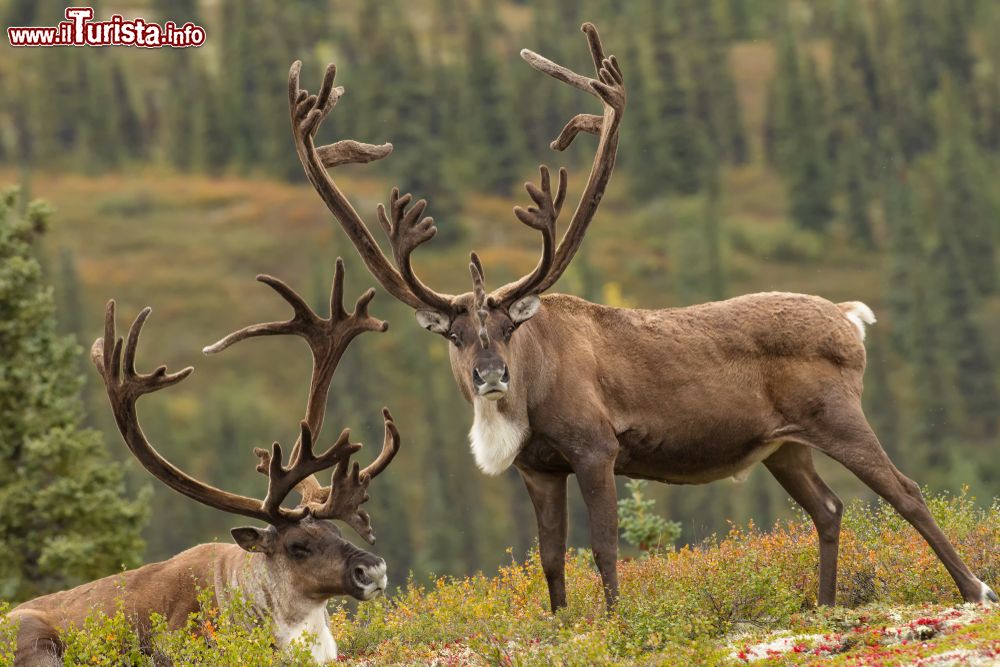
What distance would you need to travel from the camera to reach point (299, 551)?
1199cm

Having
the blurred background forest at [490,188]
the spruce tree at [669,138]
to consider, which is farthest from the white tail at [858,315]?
the spruce tree at [669,138]

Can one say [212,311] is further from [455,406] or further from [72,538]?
[72,538]

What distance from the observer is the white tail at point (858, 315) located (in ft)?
43.5

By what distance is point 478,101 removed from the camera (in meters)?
175

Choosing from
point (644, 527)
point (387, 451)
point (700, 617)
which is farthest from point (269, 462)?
point (644, 527)

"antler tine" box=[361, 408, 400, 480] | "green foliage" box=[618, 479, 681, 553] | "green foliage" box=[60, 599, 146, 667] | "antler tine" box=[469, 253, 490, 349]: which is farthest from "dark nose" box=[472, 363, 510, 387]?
"green foliage" box=[618, 479, 681, 553]

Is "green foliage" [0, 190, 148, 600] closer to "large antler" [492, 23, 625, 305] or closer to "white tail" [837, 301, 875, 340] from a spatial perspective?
"large antler" [492, 23, 625, 305]

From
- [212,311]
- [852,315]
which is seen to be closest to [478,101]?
[212,311]

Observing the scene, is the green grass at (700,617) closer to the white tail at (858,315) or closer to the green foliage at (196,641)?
the green foliage at (196,641)

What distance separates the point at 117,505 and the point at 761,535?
12885 millimetres

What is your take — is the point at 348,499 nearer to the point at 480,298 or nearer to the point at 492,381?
the point at 492,381

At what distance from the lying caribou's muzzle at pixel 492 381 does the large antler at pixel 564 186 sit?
2.65 ft

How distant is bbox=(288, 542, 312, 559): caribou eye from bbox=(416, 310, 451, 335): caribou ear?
2.07 meters

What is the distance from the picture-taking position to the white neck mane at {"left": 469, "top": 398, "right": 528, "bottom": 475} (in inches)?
489
